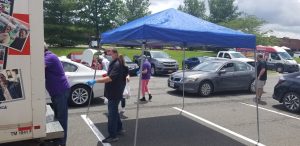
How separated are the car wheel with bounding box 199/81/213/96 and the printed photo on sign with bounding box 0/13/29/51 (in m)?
9.51

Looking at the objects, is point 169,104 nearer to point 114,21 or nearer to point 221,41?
point 221,41

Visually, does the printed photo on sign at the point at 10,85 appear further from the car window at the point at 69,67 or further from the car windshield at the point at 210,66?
the car windshield at the point at 210,66

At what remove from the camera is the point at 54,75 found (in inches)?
200

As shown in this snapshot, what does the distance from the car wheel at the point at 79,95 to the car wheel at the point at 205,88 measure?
14.8ft

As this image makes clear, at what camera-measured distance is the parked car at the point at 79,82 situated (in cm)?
934

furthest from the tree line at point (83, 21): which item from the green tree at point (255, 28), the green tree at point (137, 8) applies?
the green tree at point (137, 8)

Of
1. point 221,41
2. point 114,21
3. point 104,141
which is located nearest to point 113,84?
point 104,141

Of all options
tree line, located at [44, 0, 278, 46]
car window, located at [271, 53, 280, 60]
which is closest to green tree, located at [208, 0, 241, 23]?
tree line, located at [44, 0, 278, 46]

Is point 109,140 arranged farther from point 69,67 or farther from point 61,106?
point 69,67

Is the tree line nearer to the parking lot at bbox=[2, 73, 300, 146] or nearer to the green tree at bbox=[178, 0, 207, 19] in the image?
the green tree at bbox=[178, 0, 207, 19]

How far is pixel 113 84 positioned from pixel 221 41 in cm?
246

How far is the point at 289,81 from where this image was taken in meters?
9.81

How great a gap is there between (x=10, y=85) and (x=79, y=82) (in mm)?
6462

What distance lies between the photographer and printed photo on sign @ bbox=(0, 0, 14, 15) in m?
2.88
